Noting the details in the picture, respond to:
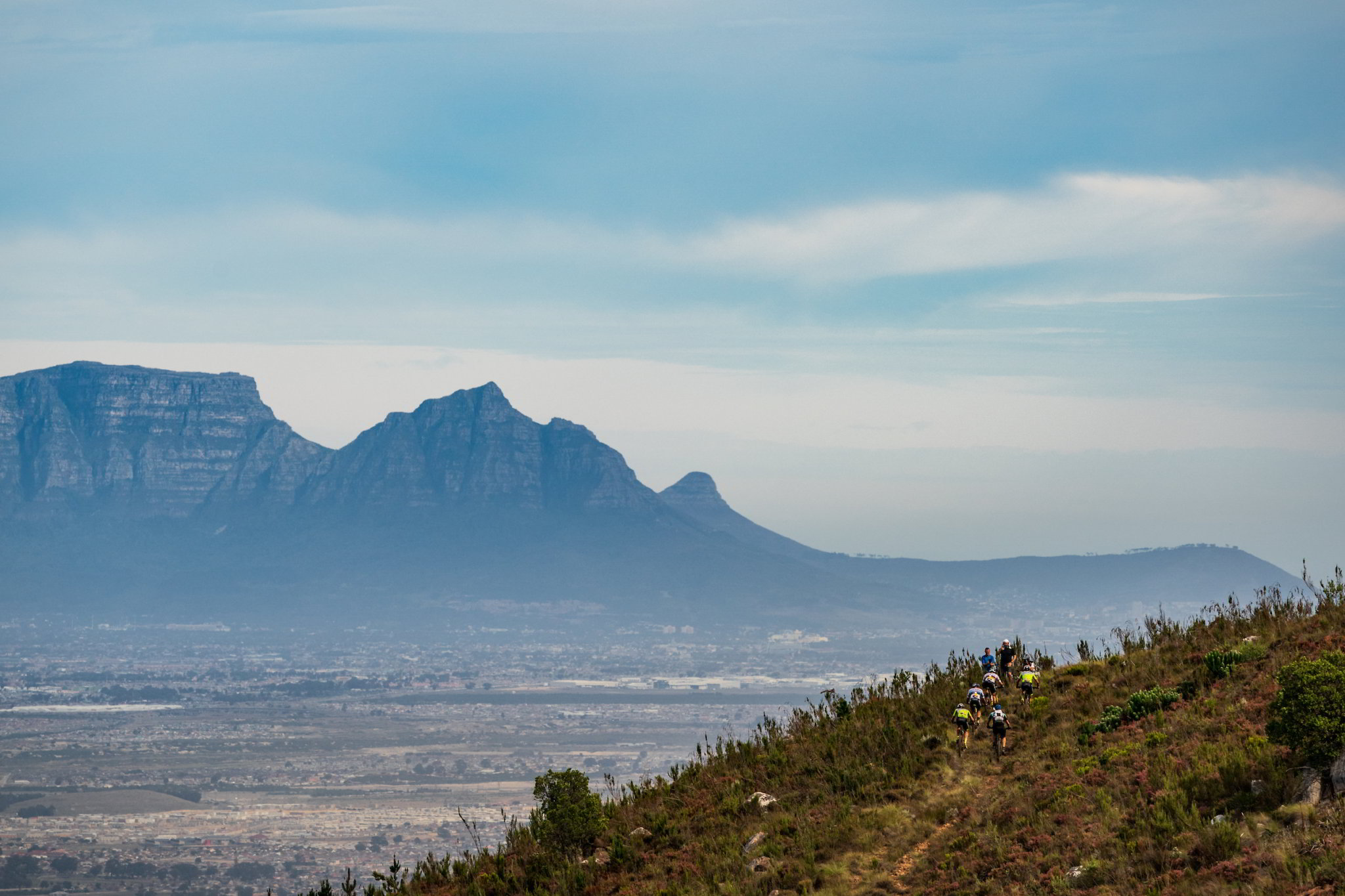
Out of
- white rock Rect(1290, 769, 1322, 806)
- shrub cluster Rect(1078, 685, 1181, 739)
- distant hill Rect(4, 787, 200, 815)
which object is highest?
shrub cluster Rect(1078, 685, 1181, 739)

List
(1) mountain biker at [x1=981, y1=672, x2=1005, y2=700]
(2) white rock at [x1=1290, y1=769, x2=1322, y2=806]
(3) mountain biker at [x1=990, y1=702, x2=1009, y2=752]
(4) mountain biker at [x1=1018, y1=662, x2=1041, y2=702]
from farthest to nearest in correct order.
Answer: (1) mountain biker at [x1=981, y1=672, x2=1005, y2=700]
(4) mountain biker at [x1=1018, y1=662, x2=1041, y2=702]
(3) mountain biker at [x1=990, y1=702, x2=1009, y2=752]
(2) white rock at [x1=1290, y1=769, x2=1322, y2=806]

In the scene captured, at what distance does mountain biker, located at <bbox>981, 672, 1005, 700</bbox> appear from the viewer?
97.8 feet

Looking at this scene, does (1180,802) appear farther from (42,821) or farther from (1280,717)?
(42,821)

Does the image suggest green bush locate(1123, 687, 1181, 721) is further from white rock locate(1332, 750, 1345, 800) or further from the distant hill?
the distant hill

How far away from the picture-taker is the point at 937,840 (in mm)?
24250

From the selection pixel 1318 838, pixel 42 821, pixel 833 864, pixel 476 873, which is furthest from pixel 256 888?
pixel 1318 838

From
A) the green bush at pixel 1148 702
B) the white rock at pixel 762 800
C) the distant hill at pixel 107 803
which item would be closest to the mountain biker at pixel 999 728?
the green bush at pixel 1148 702

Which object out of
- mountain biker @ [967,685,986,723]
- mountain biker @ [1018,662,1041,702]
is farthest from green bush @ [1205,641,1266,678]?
mountain biker @ [967,685,986,723]

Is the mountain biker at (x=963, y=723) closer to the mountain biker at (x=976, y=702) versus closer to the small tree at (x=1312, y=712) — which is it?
the mountain biker at (x=976, y=702)

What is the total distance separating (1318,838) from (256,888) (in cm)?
13746

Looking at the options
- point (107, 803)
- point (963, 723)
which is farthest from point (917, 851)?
point (107, 803)

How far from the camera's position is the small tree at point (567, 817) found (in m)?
28.9

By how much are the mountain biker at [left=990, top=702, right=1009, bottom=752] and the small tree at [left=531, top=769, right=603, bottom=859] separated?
1014 centimetres

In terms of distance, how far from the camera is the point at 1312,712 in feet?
67.5
